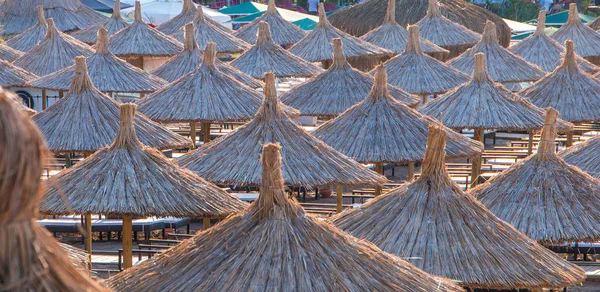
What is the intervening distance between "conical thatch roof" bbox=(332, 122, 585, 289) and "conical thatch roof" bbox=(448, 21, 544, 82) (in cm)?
1302

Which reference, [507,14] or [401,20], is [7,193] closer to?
[401,20]

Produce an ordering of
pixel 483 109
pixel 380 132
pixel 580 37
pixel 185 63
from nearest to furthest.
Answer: pixel 380 132
pixel 483 109
pixel 185 63
pixel 580 37

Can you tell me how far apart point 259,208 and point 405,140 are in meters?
6.86

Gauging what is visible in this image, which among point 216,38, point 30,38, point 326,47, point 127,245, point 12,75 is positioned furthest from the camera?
point 216,38

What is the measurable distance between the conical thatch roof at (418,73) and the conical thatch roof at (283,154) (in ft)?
27.5

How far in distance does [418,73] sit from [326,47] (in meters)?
4.48

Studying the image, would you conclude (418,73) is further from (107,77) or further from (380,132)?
(380,132)

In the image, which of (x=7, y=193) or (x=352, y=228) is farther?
(x=352, y=228)

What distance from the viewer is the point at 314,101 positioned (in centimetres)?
1602

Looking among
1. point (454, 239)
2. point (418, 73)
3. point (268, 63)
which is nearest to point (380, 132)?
point (454, 239)

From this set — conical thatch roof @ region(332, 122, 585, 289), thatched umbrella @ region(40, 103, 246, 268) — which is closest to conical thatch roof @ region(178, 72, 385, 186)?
thatched umbrella @ region(40, 103, 246, 268)

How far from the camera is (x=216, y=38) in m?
24.5

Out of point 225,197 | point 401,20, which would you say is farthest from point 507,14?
point 225,197

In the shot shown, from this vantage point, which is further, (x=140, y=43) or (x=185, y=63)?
(x=140, y=43)
